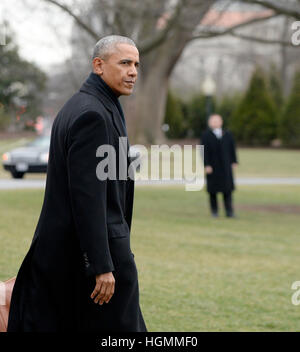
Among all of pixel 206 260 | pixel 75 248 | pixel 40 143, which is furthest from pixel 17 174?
pixel 75 248

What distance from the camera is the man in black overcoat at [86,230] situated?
350cm

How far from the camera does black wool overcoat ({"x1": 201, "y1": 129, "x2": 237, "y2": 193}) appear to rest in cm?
1382

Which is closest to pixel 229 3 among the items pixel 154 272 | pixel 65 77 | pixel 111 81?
pixel 154 272

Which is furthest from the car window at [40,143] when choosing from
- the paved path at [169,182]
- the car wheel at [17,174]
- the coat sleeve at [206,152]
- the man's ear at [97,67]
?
the man's ear at [97,67]

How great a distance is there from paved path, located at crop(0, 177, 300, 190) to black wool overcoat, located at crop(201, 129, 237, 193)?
23.4 feet

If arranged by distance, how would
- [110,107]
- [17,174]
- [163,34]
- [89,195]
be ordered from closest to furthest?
1. [89,195]
2. [110,107]
3. [163,34]
4. [17,174]

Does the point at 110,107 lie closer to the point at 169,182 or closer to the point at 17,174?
the point at 169,182

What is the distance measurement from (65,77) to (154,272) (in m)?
42.1

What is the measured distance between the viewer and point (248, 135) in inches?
2036

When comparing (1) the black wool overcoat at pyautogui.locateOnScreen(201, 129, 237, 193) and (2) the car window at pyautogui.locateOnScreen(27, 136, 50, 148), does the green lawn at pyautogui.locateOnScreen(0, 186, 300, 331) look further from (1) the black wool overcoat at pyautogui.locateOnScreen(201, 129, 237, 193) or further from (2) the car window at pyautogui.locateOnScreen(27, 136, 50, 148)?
(2) the car window at pyautogui.locateOnScreen(27, 136, 50, 148)

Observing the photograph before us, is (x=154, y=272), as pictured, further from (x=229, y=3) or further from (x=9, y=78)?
(x=9, y=78)

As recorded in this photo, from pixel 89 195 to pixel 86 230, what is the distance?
0.55ft

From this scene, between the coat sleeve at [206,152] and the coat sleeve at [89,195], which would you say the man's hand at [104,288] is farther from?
the coat sleeve at [206,152]

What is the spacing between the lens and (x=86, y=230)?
3.49m
